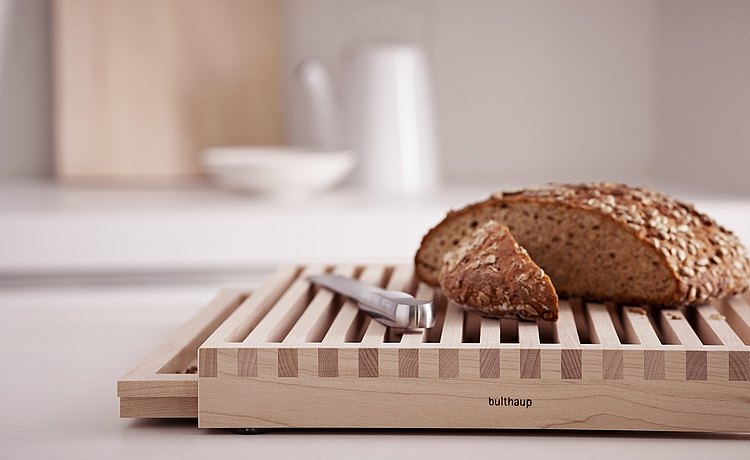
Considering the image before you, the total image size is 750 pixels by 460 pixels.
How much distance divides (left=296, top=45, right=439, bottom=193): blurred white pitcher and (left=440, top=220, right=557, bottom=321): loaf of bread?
118 centimetres

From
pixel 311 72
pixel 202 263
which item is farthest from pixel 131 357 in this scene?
pixel 311 72

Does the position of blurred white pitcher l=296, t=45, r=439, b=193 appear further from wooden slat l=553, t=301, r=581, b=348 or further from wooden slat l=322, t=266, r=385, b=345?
wooden slat l=553, t=301, r=581, b=348

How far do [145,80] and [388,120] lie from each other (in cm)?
59

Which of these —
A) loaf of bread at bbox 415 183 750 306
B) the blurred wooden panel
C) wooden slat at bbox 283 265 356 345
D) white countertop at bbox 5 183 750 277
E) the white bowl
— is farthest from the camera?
the blurred wooden panel

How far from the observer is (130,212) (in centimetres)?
174

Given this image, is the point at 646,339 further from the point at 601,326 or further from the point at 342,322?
the point at 342,322

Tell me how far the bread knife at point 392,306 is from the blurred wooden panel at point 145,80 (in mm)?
1417

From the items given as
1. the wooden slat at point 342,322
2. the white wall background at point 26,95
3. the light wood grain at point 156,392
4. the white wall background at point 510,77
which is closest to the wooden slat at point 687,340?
the wooden slat at point 342,322

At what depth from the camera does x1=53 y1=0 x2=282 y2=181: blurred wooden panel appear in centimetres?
225

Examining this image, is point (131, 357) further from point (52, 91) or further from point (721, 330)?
point (52, 91)

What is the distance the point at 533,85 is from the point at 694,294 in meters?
1.58

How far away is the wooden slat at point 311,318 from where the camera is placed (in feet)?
2.53

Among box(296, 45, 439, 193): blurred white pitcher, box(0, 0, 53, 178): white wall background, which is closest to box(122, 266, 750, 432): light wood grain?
box(296, 45, 439, 193): blurred white pitcher

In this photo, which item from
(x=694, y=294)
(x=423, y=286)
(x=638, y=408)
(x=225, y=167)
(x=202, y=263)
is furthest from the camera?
(x=225, y=167)
